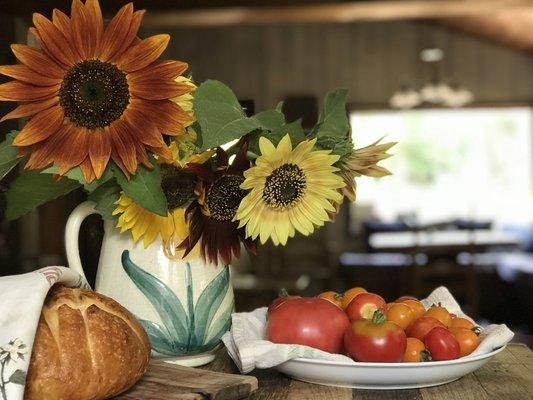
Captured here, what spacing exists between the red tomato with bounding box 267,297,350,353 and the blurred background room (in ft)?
11.8

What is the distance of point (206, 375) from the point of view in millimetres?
875

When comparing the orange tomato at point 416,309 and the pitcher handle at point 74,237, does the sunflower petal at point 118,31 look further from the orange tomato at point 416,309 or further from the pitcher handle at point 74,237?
the orange tomato at point 416,309

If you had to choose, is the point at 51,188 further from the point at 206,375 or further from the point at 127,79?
the point at 206,375

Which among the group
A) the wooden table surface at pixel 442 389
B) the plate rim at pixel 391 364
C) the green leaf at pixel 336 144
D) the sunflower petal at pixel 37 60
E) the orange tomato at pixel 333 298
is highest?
the sunflower petal at pixel 37 60

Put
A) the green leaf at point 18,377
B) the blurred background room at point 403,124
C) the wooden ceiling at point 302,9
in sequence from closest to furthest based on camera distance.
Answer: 1. the green leaf at point 18,377
2. the wooden ceiling at point 302,9
3. the blurred background room at point 403,124

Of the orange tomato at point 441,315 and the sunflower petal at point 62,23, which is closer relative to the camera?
the sunflower petal at point 62,23

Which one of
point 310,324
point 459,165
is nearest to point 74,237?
point 310,324

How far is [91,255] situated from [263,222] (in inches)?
12.7

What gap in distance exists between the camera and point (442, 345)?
92cm

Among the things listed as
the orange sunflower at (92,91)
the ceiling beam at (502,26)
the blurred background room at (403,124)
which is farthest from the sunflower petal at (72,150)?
the ceiling beam at (502,26)

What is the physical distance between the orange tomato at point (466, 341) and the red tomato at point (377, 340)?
91 millimetres

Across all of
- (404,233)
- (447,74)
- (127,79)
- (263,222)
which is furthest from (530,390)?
(447,74)

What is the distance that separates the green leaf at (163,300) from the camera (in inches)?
38.0

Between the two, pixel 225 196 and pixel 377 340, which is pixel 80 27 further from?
pixel 377 340
